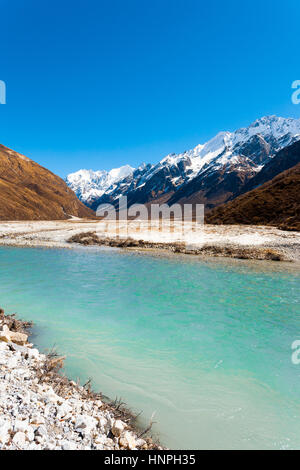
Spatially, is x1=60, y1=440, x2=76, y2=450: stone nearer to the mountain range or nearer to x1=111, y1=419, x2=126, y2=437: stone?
x1=111, y1=419, x2=126, y2=437: stone

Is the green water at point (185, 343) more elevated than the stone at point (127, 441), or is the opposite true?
the stone at point (127, 441)

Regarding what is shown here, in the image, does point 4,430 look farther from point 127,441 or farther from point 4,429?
point 127,441

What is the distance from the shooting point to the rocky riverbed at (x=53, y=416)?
14.2ft

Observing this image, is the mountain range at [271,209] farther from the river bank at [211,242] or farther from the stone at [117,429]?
the stone at [117,429]

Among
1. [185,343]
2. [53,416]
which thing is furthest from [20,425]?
[185,343]

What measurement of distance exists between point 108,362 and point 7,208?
158 metres

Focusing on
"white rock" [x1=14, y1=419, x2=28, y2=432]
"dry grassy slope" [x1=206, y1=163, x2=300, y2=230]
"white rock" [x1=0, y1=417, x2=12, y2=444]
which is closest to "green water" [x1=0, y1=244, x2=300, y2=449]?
"white rock" [x1=14, y1=419, x2=28, y2=432]

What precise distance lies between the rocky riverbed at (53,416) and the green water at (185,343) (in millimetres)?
1112

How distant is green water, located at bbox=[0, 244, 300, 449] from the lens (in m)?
6.25

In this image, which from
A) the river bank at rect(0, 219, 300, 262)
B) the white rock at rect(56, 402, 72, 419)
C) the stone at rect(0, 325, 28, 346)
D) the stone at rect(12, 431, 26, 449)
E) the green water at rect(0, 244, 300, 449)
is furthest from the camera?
the river bank at rect(0, 219, 300, 262)

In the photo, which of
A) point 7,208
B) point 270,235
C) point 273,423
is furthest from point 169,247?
point 7,208

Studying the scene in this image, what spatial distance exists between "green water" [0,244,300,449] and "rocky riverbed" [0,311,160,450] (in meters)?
1.11

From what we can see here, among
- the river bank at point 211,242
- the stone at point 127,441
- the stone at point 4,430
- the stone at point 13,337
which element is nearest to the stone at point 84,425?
the stone at point 127,441
